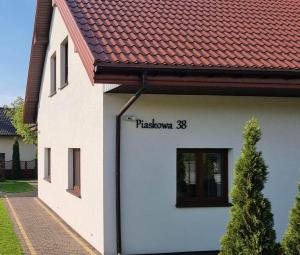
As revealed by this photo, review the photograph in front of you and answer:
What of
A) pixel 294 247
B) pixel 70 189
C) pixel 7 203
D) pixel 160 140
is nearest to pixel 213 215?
pixel 160 140

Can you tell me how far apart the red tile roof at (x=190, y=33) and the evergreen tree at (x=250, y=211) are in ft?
7.93

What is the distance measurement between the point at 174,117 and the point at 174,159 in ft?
2.69

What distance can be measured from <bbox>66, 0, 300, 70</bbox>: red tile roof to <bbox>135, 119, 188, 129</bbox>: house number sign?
141cm

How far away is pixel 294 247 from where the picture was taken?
6.80 m

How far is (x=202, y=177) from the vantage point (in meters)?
10.3

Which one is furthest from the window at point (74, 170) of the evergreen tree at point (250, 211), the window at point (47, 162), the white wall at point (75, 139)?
the evergreen tree at point (250, 211)

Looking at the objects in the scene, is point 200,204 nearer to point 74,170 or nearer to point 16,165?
point 74,170

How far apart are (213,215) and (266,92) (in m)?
2.63

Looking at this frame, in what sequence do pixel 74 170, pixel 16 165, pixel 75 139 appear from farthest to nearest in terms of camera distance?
pixel 16 165
pixel 74 170
pixel 75 139

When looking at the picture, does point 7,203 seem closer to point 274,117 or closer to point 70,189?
point 70,189

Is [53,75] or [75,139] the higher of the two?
[53,75]

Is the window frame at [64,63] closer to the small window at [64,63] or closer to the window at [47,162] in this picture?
the small window at [64,63]

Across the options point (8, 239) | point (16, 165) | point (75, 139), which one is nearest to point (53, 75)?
point (75, 139)

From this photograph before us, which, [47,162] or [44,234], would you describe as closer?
[44,234]
